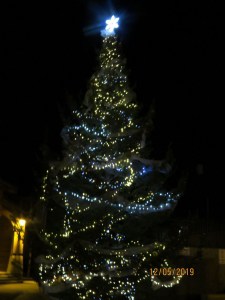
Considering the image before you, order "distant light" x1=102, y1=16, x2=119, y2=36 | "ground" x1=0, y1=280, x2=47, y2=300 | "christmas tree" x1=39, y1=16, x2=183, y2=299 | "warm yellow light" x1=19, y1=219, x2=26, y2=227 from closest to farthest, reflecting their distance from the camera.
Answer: "christmas tree" x1=39, y1=16, x2=183, y2=299 → "distant light" x1=102, y1=16, x2=119, y2=36 → "ground" x1=0, y1=280, x2=47, y2=300 → "warm yellow light" x1=19, y1=219, x2=26, y2=227

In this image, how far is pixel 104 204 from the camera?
10.4 metres

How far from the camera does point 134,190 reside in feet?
35.9

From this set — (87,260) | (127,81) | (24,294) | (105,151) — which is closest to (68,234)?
(87,260)

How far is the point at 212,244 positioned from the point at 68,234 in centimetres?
1068

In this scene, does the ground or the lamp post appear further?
the lamp post

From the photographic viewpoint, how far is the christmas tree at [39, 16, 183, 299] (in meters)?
10.3

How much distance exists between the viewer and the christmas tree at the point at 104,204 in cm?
1028

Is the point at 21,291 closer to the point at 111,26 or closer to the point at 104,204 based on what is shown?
the point at 104,204
